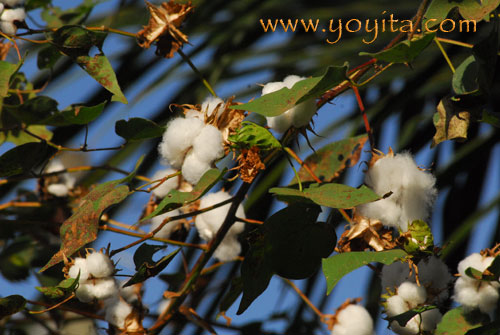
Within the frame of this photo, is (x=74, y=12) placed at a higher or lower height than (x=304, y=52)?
higher

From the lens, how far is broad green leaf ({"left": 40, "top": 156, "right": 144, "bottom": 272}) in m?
0.49

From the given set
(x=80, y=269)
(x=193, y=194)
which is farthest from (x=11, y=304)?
(x=193, y=194)

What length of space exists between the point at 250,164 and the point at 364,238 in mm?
116

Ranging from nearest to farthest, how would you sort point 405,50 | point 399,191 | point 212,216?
point 405,50
point 399,191
point 212,216

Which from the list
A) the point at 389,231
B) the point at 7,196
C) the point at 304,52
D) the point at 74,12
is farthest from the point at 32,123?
the point at 304,52

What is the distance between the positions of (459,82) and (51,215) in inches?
23.0

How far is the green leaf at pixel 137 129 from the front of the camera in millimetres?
571

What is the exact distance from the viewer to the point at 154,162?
1311mm

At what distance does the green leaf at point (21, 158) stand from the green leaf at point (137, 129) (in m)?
0.09

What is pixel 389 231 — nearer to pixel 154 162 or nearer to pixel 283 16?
pixel 154 162

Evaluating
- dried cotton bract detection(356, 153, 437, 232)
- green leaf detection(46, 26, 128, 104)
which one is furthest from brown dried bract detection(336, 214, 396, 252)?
green leaf detection(46, 26, 128, 104)

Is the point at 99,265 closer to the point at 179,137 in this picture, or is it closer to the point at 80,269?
the point at 80,269

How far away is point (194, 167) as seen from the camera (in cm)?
54

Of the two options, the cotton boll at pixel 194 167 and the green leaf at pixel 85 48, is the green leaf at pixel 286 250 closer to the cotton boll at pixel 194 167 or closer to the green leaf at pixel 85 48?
the cotton boll at pixel 194 167
